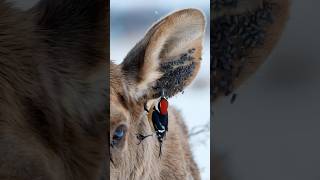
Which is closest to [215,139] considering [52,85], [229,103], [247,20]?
[229,103]

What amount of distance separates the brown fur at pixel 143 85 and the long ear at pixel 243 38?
0.10 meters

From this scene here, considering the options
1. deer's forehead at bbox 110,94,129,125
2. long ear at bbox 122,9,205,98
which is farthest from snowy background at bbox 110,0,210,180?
deer's forehead at bbox 110,94,129,125

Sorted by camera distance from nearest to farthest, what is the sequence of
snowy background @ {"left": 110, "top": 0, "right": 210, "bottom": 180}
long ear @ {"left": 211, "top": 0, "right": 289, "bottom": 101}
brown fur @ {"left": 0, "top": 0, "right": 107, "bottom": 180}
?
brown fur @ {"left": 0, "top": 0, "right": 107, "bottom": 180} < snowy background @ {"left": 110, "top": 0, "right": 210, "bottom": 180} < long ear @ {"left": 211, "top": 0, "right": 289, "bottom": 101}

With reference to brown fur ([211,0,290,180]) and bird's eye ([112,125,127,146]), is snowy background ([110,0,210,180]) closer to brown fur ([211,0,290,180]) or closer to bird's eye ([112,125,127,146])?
brown fur ([211,0,290,180])

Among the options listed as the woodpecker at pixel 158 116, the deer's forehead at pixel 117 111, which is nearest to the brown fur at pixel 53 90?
the deer's forehead at pixel 117 111

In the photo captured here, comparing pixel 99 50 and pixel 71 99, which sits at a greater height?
pixel 99 50

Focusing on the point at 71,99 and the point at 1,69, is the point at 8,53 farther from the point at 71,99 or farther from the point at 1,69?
the point at 71,99

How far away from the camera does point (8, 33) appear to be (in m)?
1.90

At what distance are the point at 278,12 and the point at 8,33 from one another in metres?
0.96

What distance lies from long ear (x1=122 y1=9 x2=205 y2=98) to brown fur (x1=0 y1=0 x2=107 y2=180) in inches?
4.4

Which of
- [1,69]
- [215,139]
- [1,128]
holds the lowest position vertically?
[215,139]

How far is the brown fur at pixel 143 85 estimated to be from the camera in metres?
2.04

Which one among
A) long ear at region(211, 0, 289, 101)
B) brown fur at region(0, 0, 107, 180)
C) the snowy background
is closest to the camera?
brown fur at region(0, 0, 107, 180)

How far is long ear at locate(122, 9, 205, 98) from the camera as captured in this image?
2043 mm
